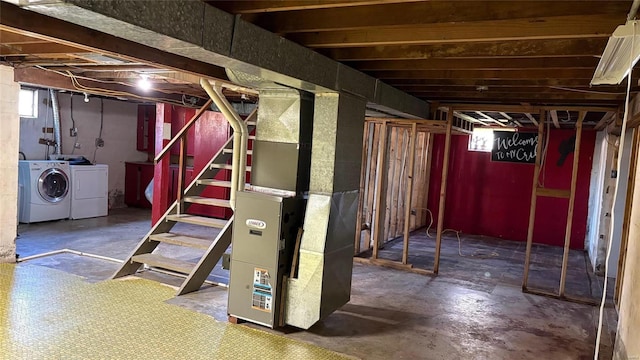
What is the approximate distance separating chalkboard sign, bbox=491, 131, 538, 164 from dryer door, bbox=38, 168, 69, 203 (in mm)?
7526

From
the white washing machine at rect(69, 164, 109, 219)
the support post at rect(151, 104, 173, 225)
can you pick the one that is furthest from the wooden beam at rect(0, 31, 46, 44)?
the white washing machine at rect(69, 164, 109, 219)

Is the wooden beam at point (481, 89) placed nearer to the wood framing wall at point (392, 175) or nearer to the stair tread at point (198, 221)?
the wood framing wall at point (392, 175)

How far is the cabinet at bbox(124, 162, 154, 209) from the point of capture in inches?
352

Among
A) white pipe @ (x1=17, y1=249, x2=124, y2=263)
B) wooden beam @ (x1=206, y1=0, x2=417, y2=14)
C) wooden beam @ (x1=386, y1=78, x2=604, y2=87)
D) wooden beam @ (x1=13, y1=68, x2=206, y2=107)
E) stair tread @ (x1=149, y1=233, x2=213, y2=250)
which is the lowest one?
white pipe @ (x1=17, y1=249, x2=124, y2=263)

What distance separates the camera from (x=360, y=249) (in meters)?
6.57

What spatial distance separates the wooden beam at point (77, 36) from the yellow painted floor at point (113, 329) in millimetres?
2034

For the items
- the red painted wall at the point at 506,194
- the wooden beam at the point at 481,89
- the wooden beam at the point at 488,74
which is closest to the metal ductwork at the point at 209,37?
the wooden beam at the point at 488,74

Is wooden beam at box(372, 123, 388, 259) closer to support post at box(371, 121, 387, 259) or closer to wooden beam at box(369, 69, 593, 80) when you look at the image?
support post at box(371, 121, 387, 259)

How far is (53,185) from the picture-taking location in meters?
7.11

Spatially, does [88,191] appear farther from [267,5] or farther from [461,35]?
[461,35]

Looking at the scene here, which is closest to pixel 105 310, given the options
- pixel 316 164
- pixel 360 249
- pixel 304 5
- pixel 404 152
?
pixel 316 164

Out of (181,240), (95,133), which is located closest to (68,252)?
(181,240)

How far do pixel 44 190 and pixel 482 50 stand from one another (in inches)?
266

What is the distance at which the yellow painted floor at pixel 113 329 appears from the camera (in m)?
3.02
